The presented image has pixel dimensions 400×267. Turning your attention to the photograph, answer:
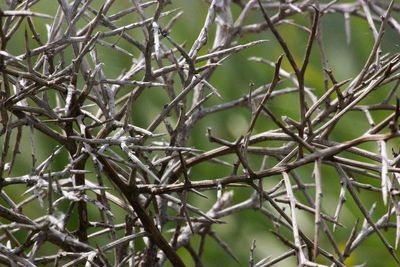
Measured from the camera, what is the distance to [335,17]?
2768 mm

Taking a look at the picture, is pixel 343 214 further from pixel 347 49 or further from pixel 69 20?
pixel 69 20

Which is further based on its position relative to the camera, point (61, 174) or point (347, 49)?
point (347, 49)

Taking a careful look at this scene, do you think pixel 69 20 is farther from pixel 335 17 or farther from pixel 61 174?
pixel 335 17

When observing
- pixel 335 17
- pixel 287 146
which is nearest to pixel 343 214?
pixel 335 17

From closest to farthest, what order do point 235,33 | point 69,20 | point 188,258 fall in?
1. point 69,20
2. point 235,33
3. point 188,258

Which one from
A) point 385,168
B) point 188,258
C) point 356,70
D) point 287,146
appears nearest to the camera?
point 385,168

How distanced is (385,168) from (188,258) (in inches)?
59.9

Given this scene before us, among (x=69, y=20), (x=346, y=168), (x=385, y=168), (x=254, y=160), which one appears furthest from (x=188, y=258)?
(x=385, y=168)

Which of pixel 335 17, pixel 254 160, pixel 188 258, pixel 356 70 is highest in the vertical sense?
pixel 335 17

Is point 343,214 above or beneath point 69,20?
beneath

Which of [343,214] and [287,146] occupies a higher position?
[287,146]

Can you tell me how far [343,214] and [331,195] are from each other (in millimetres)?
75

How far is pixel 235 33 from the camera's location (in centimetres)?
155

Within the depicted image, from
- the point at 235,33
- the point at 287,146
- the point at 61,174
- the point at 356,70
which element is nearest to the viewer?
the point at 61,174
